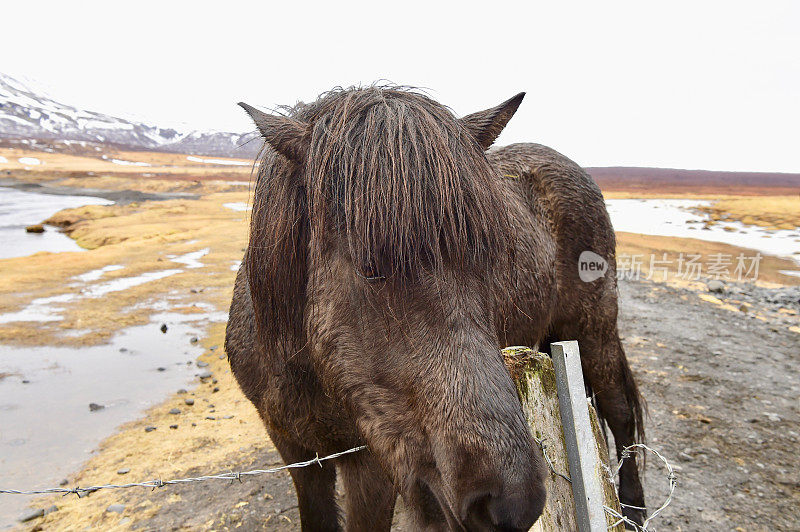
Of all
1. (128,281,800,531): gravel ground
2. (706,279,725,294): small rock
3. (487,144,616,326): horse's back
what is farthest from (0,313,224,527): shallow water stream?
(706,279,725,294): small rock

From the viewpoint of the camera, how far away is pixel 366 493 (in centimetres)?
232

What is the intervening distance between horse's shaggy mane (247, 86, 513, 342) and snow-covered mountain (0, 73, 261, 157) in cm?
11491

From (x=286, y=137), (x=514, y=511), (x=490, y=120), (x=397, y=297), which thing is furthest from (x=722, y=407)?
(x=286, y=137)

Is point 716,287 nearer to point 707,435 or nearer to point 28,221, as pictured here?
point 707,435

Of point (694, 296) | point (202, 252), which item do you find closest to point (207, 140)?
point (202, 252)

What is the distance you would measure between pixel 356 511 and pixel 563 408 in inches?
52.7

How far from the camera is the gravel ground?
12.3 ft

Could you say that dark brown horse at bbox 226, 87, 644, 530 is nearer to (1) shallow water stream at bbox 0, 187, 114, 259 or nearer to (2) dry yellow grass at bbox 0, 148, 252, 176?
(1) shallow water stream at bbox 0, 187, 114, 259

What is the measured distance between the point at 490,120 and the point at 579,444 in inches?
50.1

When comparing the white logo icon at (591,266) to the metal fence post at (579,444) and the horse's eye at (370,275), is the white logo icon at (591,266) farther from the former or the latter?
the horse's eye at (370,275)

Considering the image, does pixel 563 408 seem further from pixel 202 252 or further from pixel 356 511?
pixel 202 252

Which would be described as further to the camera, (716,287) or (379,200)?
(716,287)

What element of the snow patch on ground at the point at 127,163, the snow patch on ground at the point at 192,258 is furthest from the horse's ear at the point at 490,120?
the snow patch on ground at the point at 127,163

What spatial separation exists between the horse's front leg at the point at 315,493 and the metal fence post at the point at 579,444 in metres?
1.30
